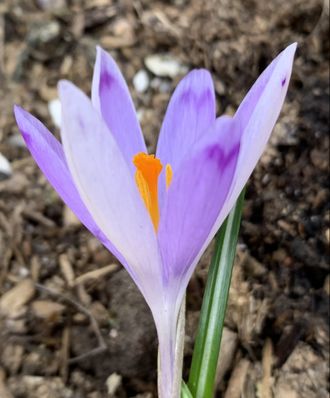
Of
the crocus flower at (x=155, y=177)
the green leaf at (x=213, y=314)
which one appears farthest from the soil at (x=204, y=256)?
the crocus flower at (x=155, y=177)

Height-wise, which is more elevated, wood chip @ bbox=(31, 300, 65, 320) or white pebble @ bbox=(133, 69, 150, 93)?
white pebble @ bbox=(133, 69, 150, 93)

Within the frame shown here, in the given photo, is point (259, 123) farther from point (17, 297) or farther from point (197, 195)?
point (17, 297)

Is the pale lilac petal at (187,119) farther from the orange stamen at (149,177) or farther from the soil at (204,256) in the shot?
the soil at (204,256)

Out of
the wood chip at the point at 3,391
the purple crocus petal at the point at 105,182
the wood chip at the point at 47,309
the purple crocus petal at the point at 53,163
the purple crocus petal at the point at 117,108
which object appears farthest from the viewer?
the wood chip at the point at 47,309

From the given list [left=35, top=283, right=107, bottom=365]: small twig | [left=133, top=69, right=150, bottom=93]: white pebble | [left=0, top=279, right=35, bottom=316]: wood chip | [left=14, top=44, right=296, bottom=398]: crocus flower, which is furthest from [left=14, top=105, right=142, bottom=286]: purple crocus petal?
[left=133, top=69, right=150, bottom=93]: white pebble

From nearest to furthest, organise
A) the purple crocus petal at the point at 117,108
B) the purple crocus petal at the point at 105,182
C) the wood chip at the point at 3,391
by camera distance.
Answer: the purple crocus petal at the point at 105,182 < the purple crocus petal at the point at 117,108 < the wood chip at the point at 3,391

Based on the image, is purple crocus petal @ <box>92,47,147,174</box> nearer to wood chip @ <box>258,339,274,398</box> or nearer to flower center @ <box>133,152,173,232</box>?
flower center @ <box>133,152,173,232</box>

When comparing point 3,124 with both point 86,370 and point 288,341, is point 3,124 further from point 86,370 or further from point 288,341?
point 288,341
